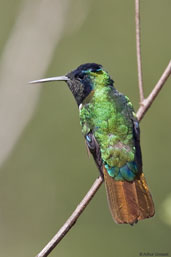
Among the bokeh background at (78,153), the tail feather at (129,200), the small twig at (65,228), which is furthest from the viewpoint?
the bokeh background at (78,153)

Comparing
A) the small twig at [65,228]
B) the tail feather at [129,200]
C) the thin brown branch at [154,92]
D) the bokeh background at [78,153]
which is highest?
the thin brown branch at [154,92]

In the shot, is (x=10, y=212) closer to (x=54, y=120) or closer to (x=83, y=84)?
(x=54, y=120)

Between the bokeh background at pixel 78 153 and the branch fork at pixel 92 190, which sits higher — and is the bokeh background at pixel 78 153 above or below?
below

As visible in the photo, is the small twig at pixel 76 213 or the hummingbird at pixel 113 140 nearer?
the small twig at pixel 76 213

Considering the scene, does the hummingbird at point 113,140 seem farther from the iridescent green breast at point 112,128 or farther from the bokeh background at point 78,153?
the bokeh background at point 78,153

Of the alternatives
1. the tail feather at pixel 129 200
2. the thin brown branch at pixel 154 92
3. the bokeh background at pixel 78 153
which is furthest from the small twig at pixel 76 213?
the bokeh background at pixel 78 153

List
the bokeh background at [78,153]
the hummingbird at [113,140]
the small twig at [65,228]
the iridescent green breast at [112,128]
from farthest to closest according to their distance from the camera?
the bokeh background at [78,153]
the iridescent green breast at [112,128]
the hummingbird at [113,140]
the small twig at [65,228]

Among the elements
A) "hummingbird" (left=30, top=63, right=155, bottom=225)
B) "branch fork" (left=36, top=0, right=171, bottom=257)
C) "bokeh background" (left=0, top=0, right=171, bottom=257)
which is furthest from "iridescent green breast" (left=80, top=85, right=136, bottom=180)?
"bokeh background" (left=0, top=0, right=171, bottom=257)

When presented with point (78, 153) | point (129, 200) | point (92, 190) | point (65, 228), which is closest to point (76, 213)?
point (65, 228)
